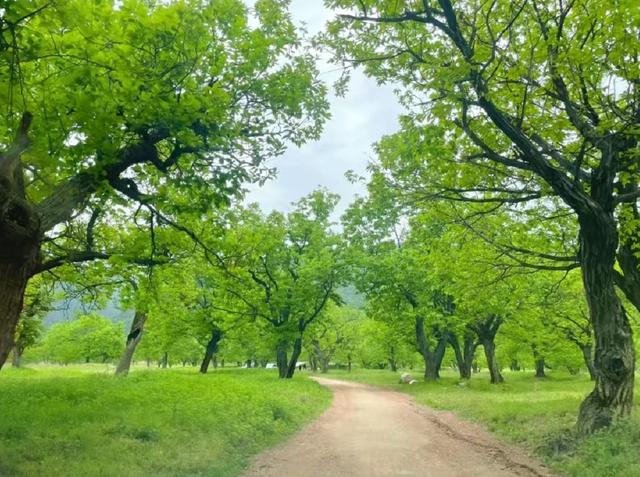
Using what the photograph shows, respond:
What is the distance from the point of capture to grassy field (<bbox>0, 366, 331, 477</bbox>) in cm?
796

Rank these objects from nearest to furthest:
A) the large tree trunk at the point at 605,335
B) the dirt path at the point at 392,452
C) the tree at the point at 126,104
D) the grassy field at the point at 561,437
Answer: the tree at the point at 126,104 < the grassy field at the point at 561,437 < the dirt path at the point at 392,452 < the large tree trunk at the point at 605,335

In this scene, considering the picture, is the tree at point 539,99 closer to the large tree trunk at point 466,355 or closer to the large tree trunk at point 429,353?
the large tree trunk at point 429,353

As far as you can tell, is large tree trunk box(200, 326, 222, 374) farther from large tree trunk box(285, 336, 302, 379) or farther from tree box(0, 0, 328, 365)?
tree box(0, 0, 328, 365)

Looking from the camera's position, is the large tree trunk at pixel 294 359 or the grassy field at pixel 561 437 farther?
the large tree trunk at pixel 294 359

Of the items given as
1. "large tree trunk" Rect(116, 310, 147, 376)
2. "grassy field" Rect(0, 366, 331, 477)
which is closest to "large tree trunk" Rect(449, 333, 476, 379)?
"grassy field" Rect(0, 366, 331, 477)

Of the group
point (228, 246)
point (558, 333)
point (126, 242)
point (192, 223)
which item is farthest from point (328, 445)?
point (558, 333)

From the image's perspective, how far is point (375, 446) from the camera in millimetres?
11039

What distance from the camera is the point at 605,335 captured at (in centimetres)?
1080

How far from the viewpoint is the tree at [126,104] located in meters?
6.86

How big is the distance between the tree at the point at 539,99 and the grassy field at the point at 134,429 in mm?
7452

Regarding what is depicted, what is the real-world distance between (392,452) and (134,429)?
18.1ft

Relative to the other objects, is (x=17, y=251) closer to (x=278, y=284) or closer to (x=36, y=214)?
(x=36, y=214)

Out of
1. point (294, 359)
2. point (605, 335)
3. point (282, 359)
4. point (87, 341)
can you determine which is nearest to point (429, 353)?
point (294, 359)

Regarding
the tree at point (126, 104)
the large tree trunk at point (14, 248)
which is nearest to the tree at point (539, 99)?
the tree at point (126, 104)
